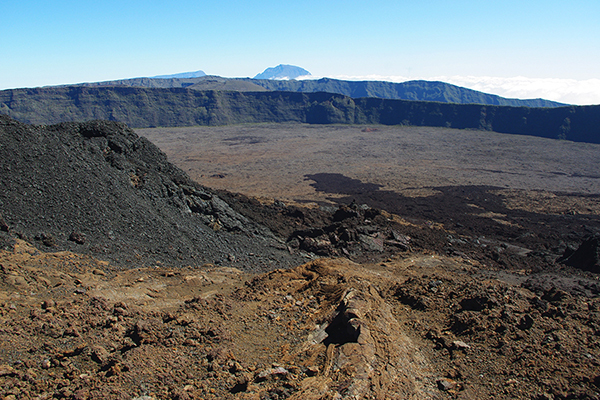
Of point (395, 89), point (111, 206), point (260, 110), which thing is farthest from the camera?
point (395, 89)

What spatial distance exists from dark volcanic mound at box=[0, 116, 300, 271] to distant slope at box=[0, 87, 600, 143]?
6704 centimetres

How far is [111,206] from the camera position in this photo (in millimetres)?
11680

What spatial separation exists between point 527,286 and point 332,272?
20.0ft

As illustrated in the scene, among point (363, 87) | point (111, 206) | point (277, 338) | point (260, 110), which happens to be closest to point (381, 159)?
point (111, 206)

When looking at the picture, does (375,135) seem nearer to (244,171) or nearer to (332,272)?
(244,171)

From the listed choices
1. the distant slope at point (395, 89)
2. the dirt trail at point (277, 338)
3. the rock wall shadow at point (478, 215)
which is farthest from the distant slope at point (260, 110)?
the dirt trail at point (277, 338)

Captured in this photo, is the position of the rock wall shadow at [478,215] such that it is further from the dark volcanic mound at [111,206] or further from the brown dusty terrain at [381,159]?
the dark volcanic mound at [111,206]

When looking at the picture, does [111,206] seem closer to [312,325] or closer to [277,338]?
[277,338]

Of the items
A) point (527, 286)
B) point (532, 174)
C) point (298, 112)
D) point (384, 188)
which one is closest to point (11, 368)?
point (527, 286)

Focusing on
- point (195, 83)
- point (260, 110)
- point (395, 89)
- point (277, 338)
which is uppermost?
point (395, 89)

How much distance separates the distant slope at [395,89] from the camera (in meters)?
125

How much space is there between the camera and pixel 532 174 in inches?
1510

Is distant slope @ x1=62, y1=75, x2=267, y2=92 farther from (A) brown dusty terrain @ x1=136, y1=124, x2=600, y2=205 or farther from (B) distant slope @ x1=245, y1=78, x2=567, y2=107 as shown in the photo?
(A) brown dusty terrain @ x1=136, y1=124, x2=600, y2=205

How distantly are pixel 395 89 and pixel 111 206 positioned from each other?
139124 millimetres
